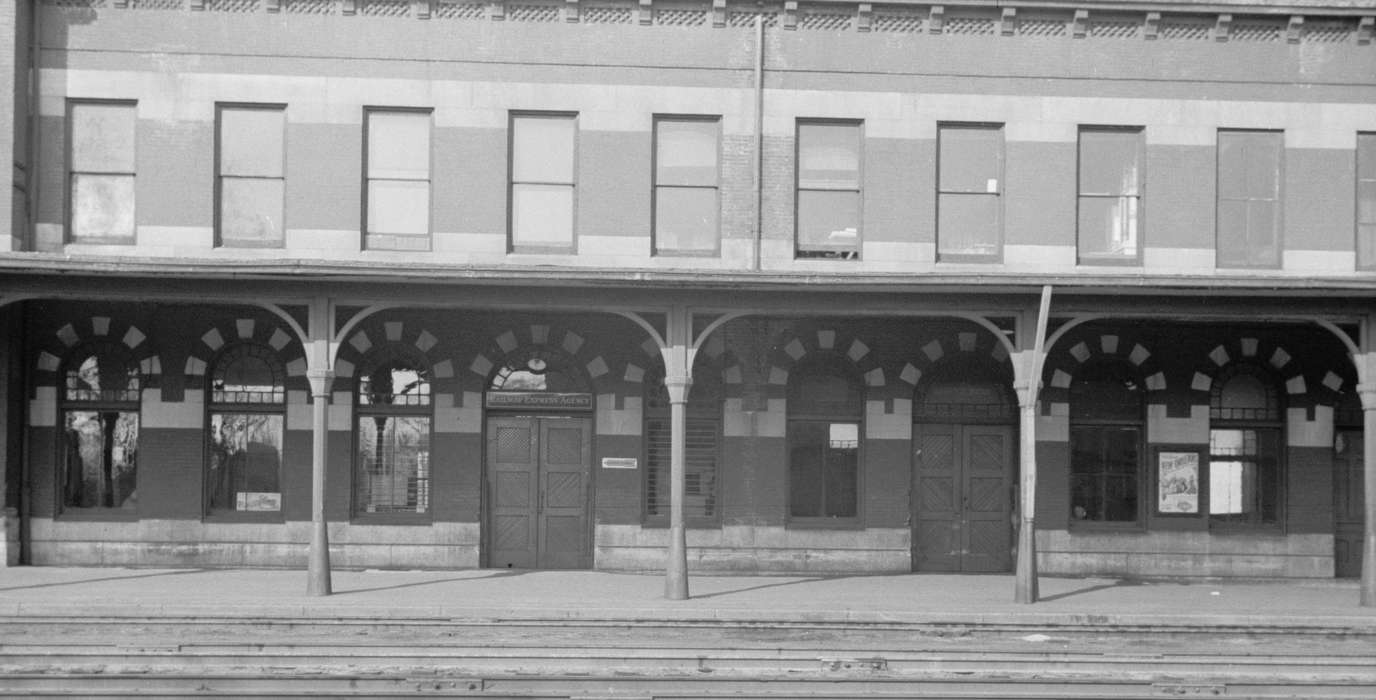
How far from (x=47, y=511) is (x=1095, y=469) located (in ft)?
50.4

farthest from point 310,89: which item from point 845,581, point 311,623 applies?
point 845,581

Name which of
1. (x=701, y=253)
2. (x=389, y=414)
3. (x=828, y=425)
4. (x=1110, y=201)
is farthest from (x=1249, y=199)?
(x=389, y=414)

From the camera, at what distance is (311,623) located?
1427cm

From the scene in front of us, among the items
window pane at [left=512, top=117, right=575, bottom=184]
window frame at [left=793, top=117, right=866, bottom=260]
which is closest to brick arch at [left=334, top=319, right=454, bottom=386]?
window pane at [left=512, top=117, right=575, bottom=184]


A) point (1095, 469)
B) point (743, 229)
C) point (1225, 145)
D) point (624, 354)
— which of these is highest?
point (1225, 145)

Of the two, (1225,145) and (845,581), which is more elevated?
(1225,145)

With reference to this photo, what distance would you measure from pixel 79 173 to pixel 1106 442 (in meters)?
15.7

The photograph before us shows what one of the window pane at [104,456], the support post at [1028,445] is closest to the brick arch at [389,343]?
the window pane at [104,456]

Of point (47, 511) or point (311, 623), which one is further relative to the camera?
point (47, 511)

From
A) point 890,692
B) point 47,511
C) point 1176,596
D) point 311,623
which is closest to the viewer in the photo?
point 890,692

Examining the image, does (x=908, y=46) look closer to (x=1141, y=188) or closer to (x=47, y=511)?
(x=1141, y=188)

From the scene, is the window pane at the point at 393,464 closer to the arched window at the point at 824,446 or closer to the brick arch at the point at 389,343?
the brick arch at the point at 389,343

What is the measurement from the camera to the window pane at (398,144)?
18.7 meters

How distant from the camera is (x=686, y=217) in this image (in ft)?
62.0
